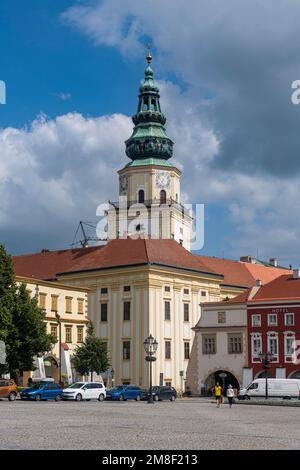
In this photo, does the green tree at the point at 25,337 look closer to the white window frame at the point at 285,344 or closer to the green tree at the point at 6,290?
the green tree at the point at 6,290

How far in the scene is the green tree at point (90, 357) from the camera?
70.8 m

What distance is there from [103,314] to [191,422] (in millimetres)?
55409

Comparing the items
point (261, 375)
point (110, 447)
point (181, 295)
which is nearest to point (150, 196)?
point (181, 295)

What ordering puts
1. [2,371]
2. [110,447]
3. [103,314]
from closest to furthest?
[110,447], [2,371], [103,314]

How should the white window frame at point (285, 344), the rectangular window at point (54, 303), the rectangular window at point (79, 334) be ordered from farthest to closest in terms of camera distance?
the rectangular window at point (79, 334), the rectangular window at point (54, 303), the white window frame at point (285, 344)

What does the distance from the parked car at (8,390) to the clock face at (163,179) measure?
59501 millimetres

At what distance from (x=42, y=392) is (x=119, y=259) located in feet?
117

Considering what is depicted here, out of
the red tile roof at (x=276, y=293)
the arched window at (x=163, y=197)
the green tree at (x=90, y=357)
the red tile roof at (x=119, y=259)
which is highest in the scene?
the arched window at (x=163, y=197)

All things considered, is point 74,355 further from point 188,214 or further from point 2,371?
point 188,214

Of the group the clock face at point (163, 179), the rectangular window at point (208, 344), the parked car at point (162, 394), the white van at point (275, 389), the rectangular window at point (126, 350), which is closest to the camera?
the parked car at point (162, 394)

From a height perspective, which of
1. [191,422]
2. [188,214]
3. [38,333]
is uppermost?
[188,214]

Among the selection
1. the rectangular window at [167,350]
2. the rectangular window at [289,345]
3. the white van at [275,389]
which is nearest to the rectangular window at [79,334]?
the rectangular window at [167,350]

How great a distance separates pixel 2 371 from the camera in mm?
56281

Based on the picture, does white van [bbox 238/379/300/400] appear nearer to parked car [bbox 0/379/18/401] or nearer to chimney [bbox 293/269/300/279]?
chimney [bbox 293/269/300/279]
